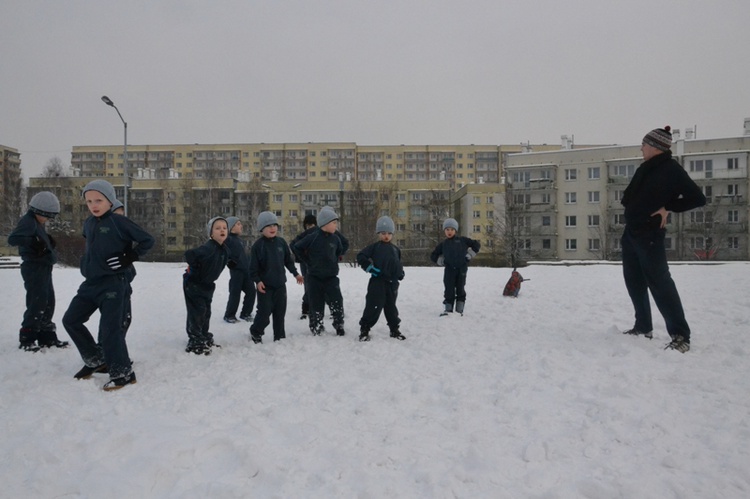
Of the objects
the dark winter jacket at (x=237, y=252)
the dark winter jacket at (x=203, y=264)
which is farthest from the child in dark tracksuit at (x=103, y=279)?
the dark winter jacket at (x=237, y=252)

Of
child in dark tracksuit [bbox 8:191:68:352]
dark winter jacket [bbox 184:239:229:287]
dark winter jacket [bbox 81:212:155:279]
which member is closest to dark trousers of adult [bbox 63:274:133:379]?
dark winter jacket [bbox 81:212:155:279]

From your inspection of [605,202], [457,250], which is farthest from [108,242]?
[605,202]

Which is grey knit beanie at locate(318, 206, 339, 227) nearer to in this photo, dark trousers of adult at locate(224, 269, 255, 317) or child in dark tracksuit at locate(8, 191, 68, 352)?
dark trousers of adult at locate(224, 269, 255, 317)

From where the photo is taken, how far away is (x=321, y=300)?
7281 mm

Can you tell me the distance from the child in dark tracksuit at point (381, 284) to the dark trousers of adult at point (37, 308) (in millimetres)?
3968

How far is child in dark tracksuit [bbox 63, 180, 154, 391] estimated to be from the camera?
15.0 feet

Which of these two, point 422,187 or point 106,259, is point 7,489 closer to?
point 106,259

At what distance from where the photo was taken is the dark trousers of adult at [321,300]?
7148 millimetres

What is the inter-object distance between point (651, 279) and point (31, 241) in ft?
24.1

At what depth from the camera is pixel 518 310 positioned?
9.18 m

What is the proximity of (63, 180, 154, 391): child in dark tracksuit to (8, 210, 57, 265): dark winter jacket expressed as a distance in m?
1.69

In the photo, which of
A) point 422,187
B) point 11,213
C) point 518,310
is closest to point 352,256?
point 518,310

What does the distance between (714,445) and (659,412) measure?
0.53 metres

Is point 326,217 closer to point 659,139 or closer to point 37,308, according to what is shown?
point 37,308
